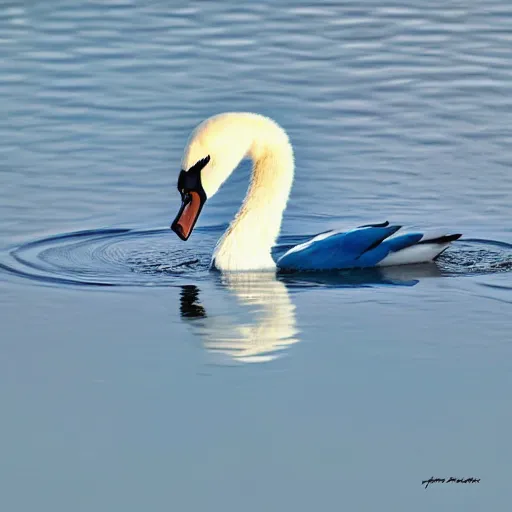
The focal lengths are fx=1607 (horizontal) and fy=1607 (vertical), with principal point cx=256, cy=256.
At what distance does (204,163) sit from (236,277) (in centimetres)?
77

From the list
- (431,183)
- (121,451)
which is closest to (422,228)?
(431,183)

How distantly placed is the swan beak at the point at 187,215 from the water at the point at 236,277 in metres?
0.29

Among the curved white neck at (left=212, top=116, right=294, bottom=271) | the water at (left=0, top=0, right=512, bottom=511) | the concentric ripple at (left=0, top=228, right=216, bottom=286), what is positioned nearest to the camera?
the water at (left=0, top=0, right=512, bottom=511)

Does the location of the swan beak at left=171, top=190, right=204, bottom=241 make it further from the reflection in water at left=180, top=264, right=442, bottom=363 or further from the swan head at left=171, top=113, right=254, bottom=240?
the reflection in water at left=180, top=264, right=442, bottom=363

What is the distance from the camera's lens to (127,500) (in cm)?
657

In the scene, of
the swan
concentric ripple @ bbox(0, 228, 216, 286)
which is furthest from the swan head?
concentric ripple @ bbox(0, 228, 216, 286)

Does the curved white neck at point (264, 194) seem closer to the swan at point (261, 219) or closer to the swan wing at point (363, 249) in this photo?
the swan at point (261, 219)

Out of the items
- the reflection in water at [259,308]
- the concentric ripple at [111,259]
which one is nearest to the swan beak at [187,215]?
the concentric ripple at [111,259]

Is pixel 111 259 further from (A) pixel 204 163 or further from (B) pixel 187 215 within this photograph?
(A) pixel 204 163

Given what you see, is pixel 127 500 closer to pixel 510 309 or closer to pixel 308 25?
pixel 510 309

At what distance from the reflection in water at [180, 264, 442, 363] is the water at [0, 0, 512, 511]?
26 mm

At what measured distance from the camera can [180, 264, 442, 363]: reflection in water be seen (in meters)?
8.59

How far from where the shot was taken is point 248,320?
9.13 metres

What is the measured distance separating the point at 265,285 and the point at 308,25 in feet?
27.8
